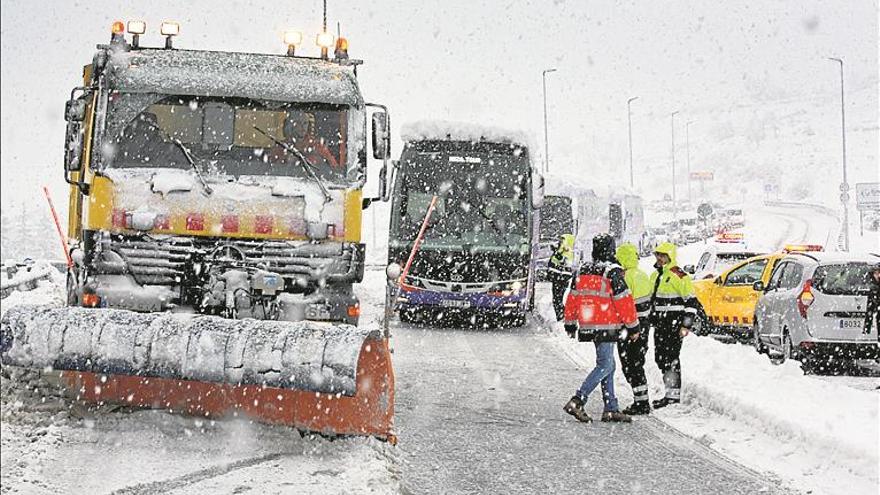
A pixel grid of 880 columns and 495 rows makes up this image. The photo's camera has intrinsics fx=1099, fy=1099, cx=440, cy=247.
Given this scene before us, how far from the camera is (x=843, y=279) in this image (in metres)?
13.7

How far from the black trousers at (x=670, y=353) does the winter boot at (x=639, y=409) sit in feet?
1.35

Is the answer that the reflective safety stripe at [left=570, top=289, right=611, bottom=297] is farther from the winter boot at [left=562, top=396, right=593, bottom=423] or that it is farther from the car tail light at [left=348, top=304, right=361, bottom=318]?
the car tail light at [left=348, top=304, right=361, bottom=318]

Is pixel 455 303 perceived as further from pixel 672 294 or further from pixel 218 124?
pixel 218 124

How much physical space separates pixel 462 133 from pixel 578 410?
10.4 m

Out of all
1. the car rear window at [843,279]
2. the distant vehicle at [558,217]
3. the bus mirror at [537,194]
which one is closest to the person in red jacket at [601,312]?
the car rear window at [843,279]

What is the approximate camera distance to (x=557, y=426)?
30.5ft

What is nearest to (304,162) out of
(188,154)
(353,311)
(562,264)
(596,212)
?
(188,154)

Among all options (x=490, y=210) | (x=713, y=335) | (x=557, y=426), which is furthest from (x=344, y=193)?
(x=713, y=335)

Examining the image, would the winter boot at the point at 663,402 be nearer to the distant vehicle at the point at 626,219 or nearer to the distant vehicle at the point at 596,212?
the distant vehicle at the point at 596,212

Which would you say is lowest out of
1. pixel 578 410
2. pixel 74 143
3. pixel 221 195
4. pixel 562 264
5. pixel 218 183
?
pixel 578 410

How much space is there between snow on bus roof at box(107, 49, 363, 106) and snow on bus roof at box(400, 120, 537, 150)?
9.02m

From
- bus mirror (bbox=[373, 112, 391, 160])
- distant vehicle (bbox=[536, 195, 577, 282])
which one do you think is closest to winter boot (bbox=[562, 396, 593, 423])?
bus mirror (bbox=[373, 112, 391, 160])

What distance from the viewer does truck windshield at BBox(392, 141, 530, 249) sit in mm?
18766

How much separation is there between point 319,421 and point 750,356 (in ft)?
21.5
